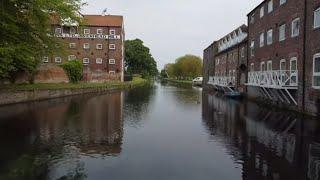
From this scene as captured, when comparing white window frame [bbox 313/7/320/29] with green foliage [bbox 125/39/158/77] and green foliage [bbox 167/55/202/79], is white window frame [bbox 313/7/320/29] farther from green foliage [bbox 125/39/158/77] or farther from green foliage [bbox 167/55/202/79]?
green foliage [bbox 167/55/202/79]

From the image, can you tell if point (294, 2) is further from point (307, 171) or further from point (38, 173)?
point (38, 173)

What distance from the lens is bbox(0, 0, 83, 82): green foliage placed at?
2333 cm

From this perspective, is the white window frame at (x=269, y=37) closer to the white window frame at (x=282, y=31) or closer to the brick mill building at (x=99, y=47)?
the white window frame at (x=282, y=31)

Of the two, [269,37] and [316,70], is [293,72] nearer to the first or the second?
[316,70]

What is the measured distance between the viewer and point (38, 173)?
912 centimetres

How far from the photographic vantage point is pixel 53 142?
520 inches

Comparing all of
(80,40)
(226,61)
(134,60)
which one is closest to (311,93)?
(226,61)

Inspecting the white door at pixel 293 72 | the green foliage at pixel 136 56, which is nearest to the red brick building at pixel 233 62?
the white door at pixel 293 72

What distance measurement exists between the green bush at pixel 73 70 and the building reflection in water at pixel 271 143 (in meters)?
30.8

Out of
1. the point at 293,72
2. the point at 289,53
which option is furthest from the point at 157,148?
the point at 289,53

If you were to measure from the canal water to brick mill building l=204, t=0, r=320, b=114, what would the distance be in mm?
3170

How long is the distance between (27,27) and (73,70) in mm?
25523

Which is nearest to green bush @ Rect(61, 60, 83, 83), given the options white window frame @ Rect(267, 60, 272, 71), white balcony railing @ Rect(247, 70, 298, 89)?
white window frame @ Rect(267, 60, 272, 71)

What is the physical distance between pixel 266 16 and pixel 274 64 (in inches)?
194
